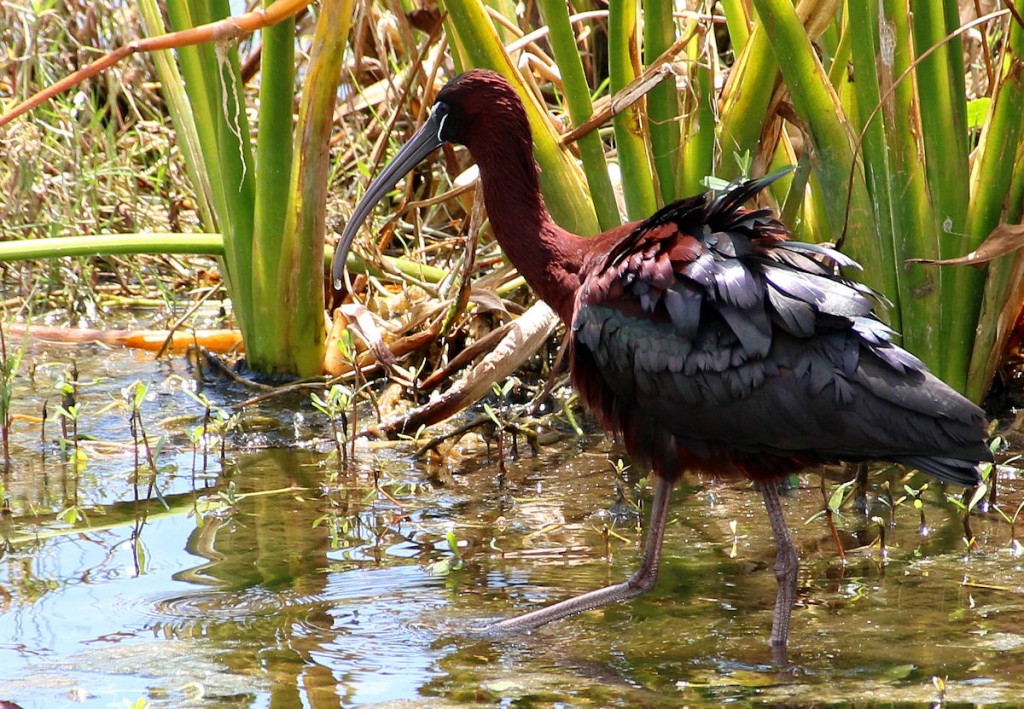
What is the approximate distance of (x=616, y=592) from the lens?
392 centimetres

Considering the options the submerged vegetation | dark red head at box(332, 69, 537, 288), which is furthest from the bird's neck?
the submerged vegetation

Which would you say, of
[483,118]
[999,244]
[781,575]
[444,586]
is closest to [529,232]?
[483,118]

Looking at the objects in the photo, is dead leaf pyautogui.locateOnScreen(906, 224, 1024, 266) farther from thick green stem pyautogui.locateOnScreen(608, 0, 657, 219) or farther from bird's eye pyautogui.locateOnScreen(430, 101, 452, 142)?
bird's eye pyautogui.locateOnScreen(430, 101, 452, 142)

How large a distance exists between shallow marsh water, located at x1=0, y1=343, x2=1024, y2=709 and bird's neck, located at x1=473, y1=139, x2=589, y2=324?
876 millimetres

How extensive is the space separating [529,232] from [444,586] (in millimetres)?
1124

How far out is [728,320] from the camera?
3.66 metres

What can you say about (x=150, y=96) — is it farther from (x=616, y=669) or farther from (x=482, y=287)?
(x=616, y=669)

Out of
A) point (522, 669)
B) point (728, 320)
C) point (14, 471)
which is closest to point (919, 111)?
point (728, 320)

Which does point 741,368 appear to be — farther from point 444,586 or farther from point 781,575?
point 444,586

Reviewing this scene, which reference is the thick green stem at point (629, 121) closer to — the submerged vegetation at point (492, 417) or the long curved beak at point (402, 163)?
the submerged vegetation at point (492, 417)

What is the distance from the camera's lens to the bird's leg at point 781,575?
Result: 357 centimetres

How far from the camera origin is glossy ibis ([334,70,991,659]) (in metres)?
3.59

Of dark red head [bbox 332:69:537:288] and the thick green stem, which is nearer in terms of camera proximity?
dark red head [bbox 332:69:537:288]

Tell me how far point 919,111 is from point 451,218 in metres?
2.95
